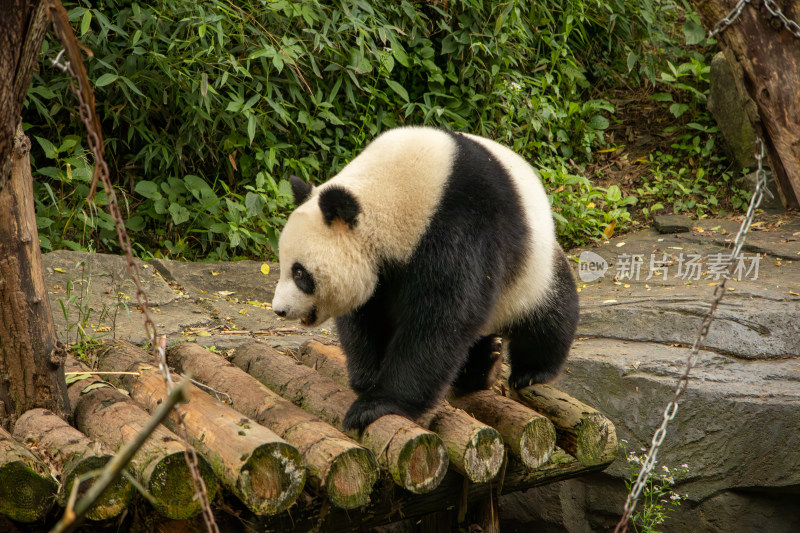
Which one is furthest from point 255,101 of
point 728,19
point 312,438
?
point 728,19

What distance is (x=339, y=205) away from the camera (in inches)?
107

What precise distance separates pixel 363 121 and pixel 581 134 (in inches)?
105

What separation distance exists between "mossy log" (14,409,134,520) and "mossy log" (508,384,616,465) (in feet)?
5.49

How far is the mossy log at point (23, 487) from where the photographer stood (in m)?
2.17

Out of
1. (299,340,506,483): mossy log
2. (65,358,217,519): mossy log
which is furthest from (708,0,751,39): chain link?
(65,358,217,519): mossy log

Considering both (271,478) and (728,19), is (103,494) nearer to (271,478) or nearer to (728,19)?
(271,478)

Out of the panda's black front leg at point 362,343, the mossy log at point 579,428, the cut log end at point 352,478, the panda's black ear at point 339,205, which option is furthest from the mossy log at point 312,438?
the mossy log at point 579,428

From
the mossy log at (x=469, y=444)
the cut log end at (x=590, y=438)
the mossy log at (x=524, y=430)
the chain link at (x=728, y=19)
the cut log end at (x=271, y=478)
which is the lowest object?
the cut log end at (x=590, y=438)

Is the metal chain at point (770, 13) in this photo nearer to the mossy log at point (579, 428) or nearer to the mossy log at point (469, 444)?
the mossy log at point (469, 444)

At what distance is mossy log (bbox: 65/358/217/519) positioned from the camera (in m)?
2.27

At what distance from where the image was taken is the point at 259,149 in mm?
6262

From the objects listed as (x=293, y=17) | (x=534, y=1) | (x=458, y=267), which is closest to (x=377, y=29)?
(x=293, y=17)

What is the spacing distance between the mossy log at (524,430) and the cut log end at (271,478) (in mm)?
883

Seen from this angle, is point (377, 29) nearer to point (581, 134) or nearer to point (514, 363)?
point (581, 134)
